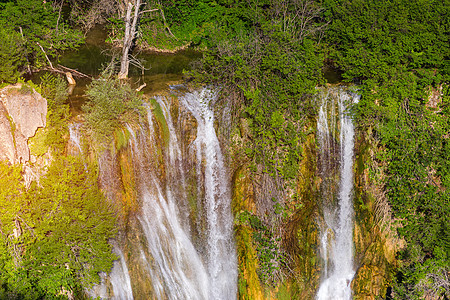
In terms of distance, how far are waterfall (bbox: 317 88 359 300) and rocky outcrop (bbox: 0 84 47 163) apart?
23.3ft

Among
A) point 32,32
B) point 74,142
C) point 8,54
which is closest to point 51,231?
point 74,142

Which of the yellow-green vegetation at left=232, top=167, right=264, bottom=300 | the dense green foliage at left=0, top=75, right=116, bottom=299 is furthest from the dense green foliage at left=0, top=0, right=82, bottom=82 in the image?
the yellow-green vegetation at left=232, top=167, right=264, bottom=300

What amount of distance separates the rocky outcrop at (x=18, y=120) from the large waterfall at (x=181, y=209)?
213cm

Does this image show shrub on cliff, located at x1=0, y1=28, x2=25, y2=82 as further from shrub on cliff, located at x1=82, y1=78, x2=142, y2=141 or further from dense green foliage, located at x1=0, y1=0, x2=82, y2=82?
shrub on cliff, located at x1=82, y1=78, x2=142, y2=141

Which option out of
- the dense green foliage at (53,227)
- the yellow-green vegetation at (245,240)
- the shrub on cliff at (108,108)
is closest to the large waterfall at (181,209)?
the yellow-green vegetation at (245,240)

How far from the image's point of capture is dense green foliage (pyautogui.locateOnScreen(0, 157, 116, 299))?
9031 mm

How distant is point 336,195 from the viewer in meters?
12.0

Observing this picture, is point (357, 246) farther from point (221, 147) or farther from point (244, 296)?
point (221, 147)

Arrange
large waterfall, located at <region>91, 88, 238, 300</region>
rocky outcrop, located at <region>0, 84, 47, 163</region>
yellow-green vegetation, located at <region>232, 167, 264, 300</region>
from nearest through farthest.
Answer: rocky outcrop, located at <region>0, 84, 47, 163</region>, large waterfall, located at <region>91, 88, 238, 300</region>, yellow-green vegetation, located at <region>232, 167, 264, 300</region>

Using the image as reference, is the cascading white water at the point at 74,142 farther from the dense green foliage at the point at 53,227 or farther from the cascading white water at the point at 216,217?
the cascading white water at the point at 216,217

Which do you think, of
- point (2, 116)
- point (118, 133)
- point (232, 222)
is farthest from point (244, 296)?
point (2, 116)

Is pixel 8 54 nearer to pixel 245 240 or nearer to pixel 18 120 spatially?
pixel 18 120

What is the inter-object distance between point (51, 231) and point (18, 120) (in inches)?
98.9

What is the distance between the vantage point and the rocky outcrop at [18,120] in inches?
→ 365
